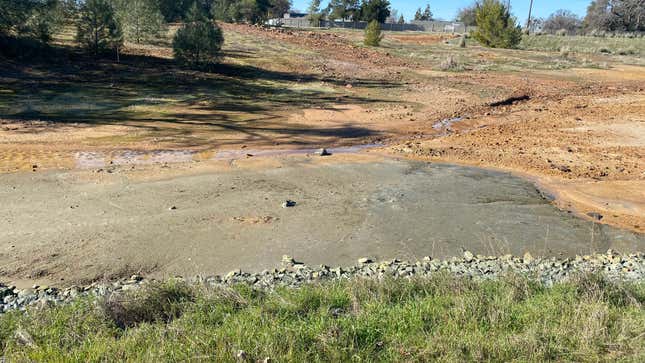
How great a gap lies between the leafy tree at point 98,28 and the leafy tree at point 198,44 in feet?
10.5

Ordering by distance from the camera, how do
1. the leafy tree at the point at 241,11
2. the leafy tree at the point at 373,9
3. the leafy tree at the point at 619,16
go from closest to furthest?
1. the leafy tree at the point at 241,11
2. the leafy tree at the point at 619,16
3. the leafy tree at the point at 373,9

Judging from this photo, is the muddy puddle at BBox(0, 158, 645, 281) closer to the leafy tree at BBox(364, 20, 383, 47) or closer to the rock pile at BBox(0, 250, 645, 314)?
the rock pile at BBox(0, 250, 645, 314)

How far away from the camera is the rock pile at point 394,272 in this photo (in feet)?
18.7

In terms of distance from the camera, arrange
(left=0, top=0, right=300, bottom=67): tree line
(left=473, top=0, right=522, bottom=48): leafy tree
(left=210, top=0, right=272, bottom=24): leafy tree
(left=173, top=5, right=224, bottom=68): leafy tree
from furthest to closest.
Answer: (left=210, top=0, right=272, bottom=24): leafy tree, (left=473, top=0, right=522, bottom=48): leafy tree, (left=173, top=5, right=224, bottom=68): leafy tree, (left=0, top=0, right=300, bottom=67): tree line

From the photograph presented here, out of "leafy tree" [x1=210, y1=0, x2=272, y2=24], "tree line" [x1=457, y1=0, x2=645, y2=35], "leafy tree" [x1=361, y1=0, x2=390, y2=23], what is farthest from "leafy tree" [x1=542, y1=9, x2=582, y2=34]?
"leafy tree" [x1=210, y1=0, x2=272, y2=24]

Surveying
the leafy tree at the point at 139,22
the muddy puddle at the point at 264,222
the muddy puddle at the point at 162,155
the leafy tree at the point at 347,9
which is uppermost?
the leafy tree at the point at 347,9

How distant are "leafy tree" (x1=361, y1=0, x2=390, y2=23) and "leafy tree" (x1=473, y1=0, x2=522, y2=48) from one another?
23.5 metres

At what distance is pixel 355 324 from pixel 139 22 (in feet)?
98.8

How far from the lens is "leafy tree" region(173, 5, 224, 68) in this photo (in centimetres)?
2388

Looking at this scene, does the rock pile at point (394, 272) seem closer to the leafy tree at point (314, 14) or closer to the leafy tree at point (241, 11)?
the leafy tree at point (241, 11)

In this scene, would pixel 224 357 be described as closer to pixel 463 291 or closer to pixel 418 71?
pixel 463 291

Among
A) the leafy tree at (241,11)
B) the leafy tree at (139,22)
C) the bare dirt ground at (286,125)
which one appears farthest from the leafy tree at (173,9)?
the bare dirt ground at (286,125)

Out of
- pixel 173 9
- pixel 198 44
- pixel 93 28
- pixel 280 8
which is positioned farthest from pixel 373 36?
pixel 280 8

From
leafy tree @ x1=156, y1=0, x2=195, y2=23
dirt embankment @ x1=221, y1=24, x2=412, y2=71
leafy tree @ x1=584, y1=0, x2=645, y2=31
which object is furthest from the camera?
leafy tree @ x1=584, y1=0, x2=645, y2=31
